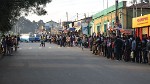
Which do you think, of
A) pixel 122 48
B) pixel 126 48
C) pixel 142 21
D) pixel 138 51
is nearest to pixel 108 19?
pixel 142 21

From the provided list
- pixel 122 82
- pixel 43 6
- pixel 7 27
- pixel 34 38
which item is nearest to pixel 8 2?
pixel 43 6

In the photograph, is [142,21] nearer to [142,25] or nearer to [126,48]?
[142,25]

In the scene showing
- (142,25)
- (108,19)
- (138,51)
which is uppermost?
(108,19)

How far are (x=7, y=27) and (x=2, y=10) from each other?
828cm

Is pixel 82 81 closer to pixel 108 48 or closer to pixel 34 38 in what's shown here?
pixel 108 48

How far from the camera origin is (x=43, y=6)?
2691 centimetres

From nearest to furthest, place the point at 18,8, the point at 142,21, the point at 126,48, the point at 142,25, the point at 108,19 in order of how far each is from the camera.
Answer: the point at 18,8
the point at 126,48
the point at 142,25
the point at 142,21
the point at 108,19

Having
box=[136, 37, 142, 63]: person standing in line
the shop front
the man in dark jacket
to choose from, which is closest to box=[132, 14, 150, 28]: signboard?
the shop front

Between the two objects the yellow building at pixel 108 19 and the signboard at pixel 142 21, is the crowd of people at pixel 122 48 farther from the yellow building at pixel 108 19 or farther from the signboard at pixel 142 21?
the yellow building at pixel 108 19

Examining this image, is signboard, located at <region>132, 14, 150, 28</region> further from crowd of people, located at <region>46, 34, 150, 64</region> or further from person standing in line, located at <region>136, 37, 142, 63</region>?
person standing in line, located at <region>136, 37, 142, 63</region>

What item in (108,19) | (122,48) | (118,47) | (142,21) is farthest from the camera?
(108,19)

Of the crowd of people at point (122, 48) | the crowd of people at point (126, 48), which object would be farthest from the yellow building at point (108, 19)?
the crowd of people at point (126, 48)

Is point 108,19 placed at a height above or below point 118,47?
above

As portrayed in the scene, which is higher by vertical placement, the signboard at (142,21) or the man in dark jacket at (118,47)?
the signboard at (142,21)
